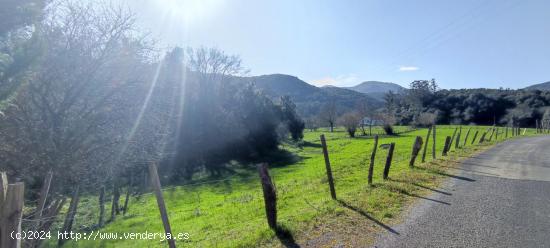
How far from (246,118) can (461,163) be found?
36.4 m

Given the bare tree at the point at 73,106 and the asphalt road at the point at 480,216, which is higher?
the bare tree at the point at 73,106

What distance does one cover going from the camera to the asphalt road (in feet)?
20.8

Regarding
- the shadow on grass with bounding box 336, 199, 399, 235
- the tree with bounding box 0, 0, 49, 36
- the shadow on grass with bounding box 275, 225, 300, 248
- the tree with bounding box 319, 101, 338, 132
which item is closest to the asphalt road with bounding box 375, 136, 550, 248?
the shadow on grass with bounding box 336, 199, 399, 235

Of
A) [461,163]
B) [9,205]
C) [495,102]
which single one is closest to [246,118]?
[461,163]

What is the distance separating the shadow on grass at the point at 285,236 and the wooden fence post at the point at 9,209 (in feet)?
14.3

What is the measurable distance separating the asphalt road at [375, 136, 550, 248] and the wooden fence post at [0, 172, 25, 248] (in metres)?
5.65

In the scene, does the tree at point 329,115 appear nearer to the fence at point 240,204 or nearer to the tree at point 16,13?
the fence at point 240,204

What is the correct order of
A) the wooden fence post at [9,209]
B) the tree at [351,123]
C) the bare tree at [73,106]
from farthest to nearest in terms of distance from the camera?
the tree at [351,123] < the bare tree at [73,106] < the wooden fence post at [9,209]

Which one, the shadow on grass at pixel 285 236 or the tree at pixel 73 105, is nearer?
the shadow on grass at pixel 285 236

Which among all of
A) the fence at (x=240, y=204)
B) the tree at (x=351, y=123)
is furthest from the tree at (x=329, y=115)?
the fence at (x=240, y=204)

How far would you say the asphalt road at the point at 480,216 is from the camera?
6352mm

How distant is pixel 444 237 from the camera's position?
6523mm

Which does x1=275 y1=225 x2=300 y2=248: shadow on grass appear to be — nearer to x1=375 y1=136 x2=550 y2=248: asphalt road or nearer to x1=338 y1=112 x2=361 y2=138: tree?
x1=375 y1=136 x2=550 y2=248: asphalt road

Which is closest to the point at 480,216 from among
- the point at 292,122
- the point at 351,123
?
the point at 292,122
